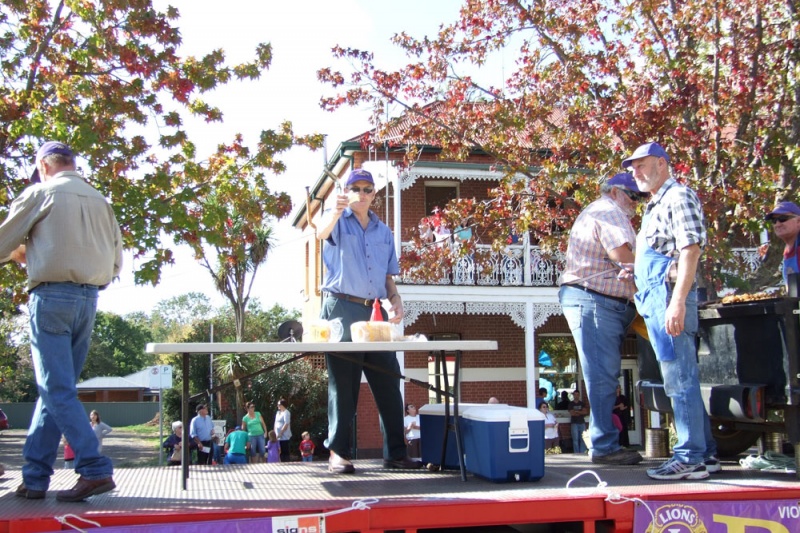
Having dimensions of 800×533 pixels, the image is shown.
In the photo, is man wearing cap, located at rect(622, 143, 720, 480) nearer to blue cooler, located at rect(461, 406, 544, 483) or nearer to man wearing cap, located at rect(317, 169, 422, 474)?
blue cooler, located at rect(461, 406, 544, 483)

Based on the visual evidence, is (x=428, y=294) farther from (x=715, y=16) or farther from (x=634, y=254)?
(x=634, y=254)

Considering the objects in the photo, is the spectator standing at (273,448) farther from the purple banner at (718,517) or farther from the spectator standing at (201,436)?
the purple banner at (718,517)

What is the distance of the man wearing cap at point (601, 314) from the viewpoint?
4.59m

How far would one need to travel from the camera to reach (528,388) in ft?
66.4

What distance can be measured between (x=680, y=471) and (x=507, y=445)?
0.84m

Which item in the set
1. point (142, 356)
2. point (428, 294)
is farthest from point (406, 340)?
point (142, 356)

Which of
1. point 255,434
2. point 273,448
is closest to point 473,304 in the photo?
point 273,448

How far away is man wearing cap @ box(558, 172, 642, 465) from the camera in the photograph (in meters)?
4.59

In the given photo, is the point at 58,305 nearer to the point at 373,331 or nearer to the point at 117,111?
the point at 373,331

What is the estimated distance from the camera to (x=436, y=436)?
4.73 metres

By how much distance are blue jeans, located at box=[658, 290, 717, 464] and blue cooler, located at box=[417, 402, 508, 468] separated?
0.97 metres

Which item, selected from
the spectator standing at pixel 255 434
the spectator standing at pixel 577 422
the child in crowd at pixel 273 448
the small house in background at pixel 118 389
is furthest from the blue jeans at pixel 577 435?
the small house in background at pixel 118 389

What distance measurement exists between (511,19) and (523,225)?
2.87 m

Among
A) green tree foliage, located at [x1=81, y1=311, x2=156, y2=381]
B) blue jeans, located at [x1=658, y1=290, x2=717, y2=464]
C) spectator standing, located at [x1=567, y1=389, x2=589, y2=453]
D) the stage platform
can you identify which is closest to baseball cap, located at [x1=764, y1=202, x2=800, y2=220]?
blue jeans, located at [x1=658, y1=290, x2=717, y2=464]
